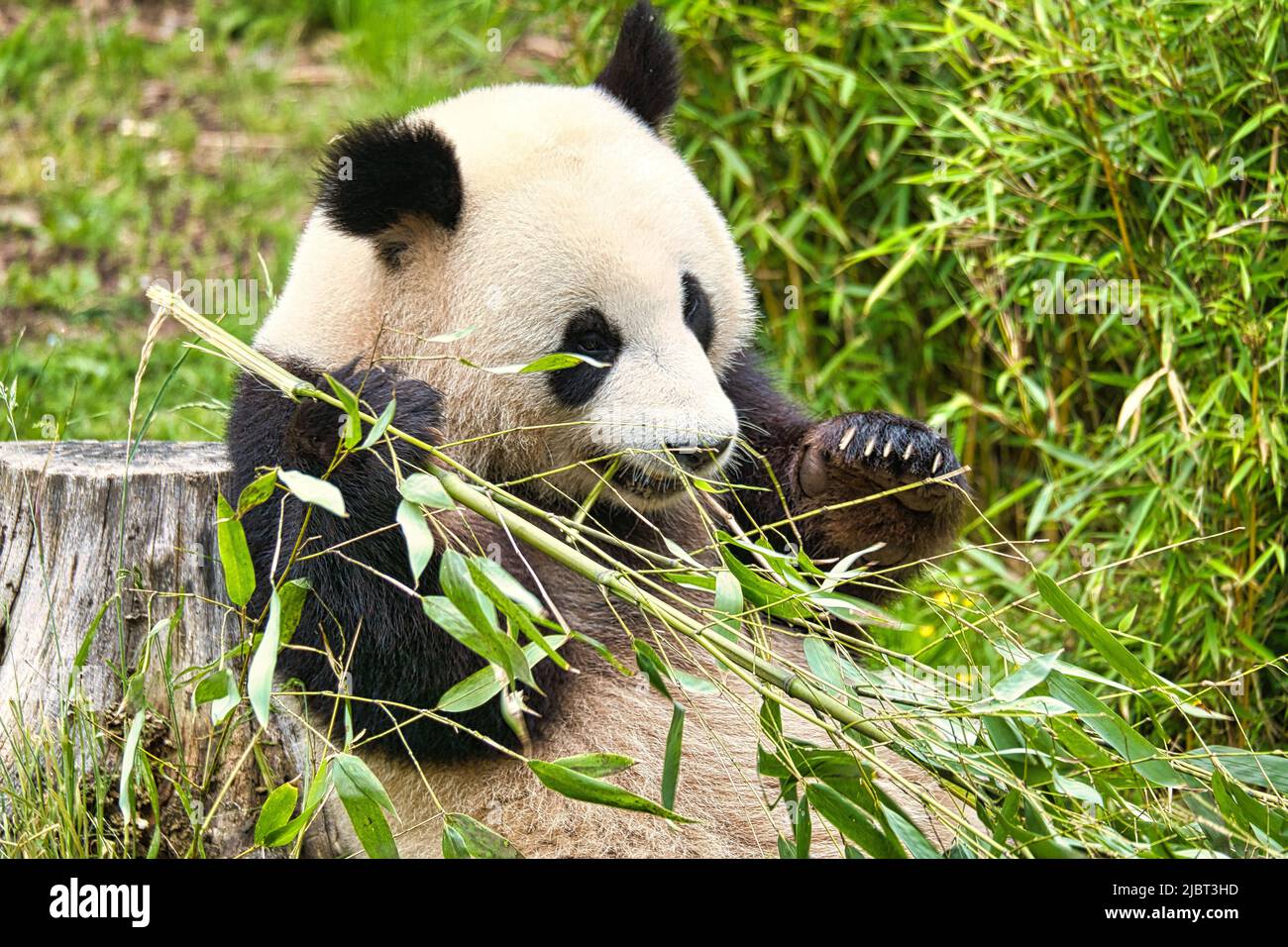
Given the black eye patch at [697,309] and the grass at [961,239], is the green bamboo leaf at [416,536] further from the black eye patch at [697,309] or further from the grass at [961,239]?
the black eye patch at [697,309]

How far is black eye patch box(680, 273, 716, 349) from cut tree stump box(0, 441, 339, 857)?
1.11 m

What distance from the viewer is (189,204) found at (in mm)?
6383

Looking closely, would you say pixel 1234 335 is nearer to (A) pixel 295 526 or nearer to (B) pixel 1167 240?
(B) pixel 1167 240

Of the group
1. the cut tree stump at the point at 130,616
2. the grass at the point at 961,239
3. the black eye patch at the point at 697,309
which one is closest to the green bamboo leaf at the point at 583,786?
the grass at the point at 961,239

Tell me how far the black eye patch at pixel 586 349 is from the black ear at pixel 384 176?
377 millimetres

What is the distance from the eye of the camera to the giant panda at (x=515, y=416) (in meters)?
2.47

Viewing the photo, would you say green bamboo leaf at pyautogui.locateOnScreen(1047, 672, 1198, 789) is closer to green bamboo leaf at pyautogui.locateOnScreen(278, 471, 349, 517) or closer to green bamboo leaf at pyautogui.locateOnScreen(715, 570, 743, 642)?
green bamboo leaf at pyautogui.locateOnScreen(715, 570, 743, 642)

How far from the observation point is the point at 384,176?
2617mm

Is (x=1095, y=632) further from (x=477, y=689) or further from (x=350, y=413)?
(x=350, y=413)

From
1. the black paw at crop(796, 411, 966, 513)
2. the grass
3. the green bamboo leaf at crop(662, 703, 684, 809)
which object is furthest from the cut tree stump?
the black paw at crop(796, 411, 966, 513)

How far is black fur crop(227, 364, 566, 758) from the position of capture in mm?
2414

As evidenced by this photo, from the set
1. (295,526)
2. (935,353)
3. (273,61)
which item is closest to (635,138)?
(295,526)

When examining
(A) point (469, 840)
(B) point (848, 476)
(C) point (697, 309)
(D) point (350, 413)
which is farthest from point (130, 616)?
(B) point (848, 476)

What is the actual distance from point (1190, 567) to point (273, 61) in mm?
5898
